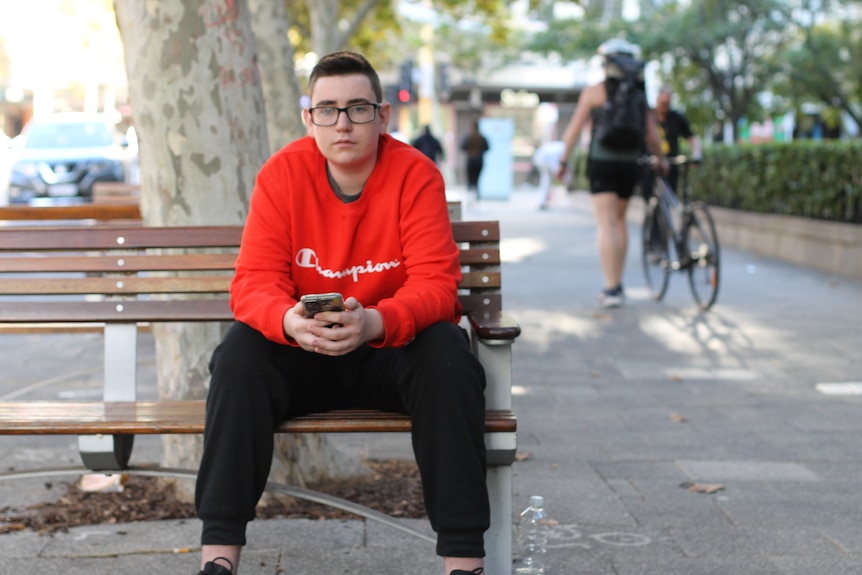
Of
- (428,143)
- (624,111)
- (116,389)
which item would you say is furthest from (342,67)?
(428,143)

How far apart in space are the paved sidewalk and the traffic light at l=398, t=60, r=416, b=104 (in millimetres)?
16281

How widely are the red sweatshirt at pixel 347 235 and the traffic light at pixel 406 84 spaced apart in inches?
877

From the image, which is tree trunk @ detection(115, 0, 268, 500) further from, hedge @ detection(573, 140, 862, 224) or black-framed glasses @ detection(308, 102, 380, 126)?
hedge @ detection(573, 140, 862, 224)

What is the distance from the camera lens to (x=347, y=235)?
11.6 feet

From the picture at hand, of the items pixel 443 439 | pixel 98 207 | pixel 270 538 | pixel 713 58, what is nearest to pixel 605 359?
pixel 98 207

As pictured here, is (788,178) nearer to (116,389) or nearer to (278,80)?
(278,80)

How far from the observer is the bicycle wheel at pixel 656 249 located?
9906 millimetres

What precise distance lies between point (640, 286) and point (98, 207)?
208 inches

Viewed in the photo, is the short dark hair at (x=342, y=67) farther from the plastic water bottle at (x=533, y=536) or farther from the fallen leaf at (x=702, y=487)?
the fallen leaf at (x=702, y=487)

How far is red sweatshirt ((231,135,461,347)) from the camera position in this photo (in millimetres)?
3529

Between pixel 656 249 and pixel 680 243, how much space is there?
451mm

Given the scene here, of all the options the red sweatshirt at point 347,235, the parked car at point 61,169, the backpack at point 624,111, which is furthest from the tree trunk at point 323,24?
the red sweatshirt at point 347,235

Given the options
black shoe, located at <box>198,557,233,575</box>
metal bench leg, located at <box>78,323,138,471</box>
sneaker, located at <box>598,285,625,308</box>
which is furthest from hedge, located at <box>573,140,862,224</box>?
black shoe, located at <box>198,557,233,575</box>

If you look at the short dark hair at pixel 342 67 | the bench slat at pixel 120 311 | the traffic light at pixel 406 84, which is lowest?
the bench slat at pixel 120 311
